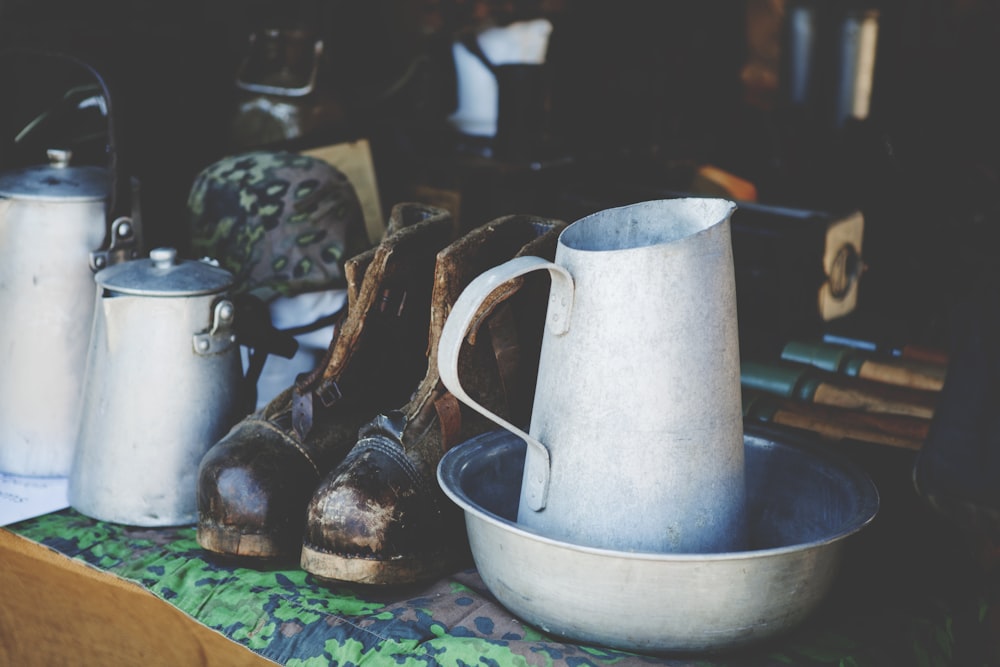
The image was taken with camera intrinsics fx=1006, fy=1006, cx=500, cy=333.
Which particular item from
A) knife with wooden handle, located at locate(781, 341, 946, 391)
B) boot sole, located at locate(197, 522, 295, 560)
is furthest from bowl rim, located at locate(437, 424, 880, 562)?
knife with wooden handle, located at locate(781, 341, 946, 391)

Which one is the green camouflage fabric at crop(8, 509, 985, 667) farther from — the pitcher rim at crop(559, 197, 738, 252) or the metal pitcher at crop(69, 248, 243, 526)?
the pitcher rim at crop(559, 197, 738, 252)

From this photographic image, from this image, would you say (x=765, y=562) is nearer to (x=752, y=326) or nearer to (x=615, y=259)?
(x=615, y=259)

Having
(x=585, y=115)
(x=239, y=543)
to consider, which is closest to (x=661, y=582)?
(x=239, y=543)

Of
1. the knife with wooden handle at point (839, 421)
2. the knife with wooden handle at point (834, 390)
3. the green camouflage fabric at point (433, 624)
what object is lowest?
the green camouflage fabric at point (433, 624)

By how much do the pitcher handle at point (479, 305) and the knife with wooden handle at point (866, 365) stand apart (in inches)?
34.1

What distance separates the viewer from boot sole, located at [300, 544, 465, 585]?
1162 millimetres

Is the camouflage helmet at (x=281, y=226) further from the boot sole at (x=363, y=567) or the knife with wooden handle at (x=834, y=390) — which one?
the knife with wooden handle at (x=834, y=390)

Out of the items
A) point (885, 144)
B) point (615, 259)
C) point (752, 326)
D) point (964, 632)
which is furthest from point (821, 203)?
point (615, 259)

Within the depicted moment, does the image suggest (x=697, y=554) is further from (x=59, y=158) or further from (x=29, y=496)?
(x=59, y=158)

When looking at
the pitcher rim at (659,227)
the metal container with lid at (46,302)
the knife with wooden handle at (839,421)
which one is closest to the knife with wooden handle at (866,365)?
the knife with wooden handle at (839,421)

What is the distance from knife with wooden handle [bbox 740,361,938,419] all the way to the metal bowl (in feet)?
1.71

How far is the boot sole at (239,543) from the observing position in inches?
49.1

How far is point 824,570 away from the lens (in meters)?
1.01

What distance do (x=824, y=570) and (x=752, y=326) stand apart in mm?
1006
